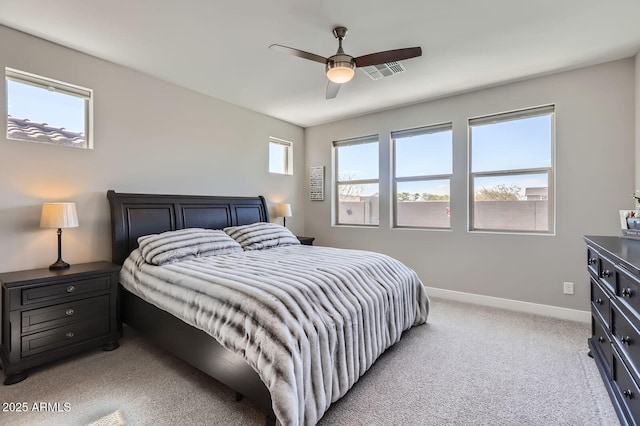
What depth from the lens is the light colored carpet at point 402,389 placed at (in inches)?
68.3

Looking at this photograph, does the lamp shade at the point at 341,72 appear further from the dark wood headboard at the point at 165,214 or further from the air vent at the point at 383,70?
the dark wood headboard at the point at 165,214

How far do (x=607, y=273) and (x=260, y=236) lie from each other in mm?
3060

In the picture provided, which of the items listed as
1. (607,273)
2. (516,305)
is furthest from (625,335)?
(516,305)

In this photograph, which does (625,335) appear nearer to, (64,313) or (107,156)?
(64,313)

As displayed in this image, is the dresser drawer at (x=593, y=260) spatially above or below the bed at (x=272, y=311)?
above

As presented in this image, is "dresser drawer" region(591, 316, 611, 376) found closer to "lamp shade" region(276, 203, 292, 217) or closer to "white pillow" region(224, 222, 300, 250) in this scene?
"white pillow" region(224, 222, 300, 250)

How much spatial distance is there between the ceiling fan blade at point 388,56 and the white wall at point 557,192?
6.30 feet

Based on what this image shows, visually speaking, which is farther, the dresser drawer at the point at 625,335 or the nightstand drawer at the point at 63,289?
the nightstand drawer at the point at 63,289

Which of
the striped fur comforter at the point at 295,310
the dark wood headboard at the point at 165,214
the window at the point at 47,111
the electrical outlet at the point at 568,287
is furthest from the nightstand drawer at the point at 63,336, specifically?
the electrical outlet at the point at 568,287

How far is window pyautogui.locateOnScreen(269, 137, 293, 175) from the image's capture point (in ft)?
16.2

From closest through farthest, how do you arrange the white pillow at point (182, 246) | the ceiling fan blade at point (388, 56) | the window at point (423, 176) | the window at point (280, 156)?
the ceiling fan blade at point (388, 56), the white pillow at point (182, 246), the window at point (423, 176), the window at point (280, 156)

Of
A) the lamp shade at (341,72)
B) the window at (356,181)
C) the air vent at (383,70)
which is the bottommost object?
the window at (356,181)

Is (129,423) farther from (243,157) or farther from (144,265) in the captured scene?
(243,157)

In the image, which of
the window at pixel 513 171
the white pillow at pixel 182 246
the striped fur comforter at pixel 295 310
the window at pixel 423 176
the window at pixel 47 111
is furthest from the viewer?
the window at pixel 423 176
